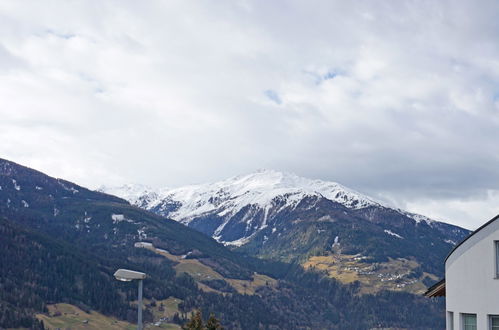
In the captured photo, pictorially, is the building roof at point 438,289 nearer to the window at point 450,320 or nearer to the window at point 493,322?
the window at point 450,320

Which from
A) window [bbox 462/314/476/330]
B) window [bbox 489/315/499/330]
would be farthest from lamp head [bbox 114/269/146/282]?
window [bbox 489/315/499/330]

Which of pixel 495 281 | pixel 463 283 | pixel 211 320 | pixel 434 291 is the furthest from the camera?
pixel 211 320

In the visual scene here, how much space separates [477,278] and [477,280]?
4.4 inches

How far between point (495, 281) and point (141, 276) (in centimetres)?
1938

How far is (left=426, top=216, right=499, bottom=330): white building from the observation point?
34844 mm

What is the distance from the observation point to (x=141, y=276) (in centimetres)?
Answer: 3578

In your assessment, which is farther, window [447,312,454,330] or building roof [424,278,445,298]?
building roof [424,278,445,298]

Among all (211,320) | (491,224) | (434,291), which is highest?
(491,224)

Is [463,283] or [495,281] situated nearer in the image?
[495,281]

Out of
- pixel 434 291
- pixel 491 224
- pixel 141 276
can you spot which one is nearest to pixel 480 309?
pixel 491 224

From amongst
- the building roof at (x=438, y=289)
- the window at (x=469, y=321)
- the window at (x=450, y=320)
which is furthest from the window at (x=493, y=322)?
the building roof at (x=438, y=289)

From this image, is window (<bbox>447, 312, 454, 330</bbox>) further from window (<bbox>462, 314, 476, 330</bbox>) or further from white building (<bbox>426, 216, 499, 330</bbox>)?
window (<bbox>462, 314, 476, 330</bbox>)

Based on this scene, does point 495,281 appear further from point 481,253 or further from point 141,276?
point 141,276

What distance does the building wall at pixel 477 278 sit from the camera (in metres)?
34.8
